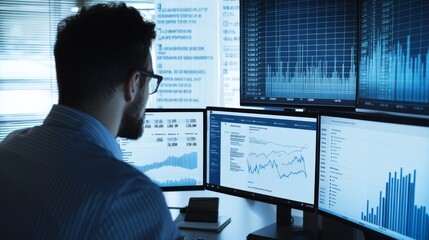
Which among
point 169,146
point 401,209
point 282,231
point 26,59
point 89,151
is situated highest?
point 26,59

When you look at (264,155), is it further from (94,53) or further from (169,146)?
(94,53)

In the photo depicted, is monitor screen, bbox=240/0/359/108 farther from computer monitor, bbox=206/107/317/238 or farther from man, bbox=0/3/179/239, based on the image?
man, bbox=0/3/179/239

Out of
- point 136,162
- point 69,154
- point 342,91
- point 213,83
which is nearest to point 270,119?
point 342,91

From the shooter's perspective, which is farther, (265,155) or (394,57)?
(265,155)

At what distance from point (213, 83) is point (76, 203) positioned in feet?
10.00

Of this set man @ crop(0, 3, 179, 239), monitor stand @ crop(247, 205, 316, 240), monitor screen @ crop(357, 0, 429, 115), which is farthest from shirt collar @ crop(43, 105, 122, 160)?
monitor screen @ crop(357, 0, 429, 115)

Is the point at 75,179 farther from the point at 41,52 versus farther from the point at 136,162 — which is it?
the point at 41,52

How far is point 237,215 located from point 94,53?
4.02ft

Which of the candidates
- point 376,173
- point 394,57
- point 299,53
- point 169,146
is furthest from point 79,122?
point 299,53

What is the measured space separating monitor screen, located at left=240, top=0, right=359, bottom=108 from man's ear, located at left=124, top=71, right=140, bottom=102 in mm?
1052

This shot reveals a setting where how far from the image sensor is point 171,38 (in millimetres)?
3916

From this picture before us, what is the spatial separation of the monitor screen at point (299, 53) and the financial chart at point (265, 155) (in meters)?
0.31

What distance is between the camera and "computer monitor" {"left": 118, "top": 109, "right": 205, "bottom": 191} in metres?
2.10

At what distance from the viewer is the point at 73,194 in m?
0.93
